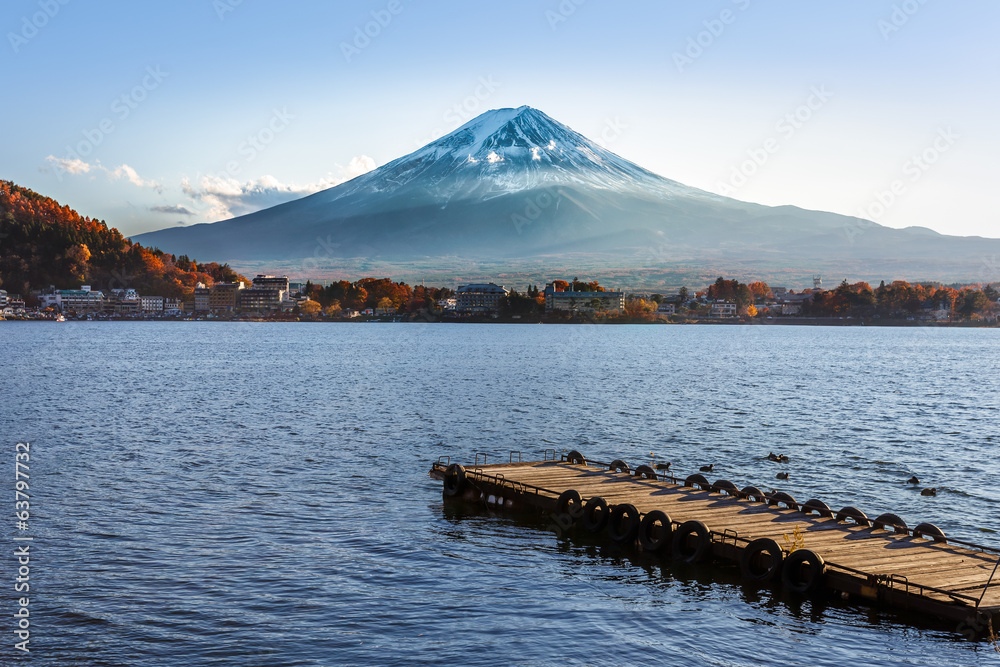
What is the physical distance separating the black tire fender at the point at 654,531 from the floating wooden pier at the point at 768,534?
28 mm

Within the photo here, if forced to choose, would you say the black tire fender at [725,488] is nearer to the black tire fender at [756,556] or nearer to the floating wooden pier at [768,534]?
the floating wooden pier at [768,534]

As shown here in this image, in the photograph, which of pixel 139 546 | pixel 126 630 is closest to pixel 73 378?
pixel 139 546

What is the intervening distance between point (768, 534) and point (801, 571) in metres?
2.36

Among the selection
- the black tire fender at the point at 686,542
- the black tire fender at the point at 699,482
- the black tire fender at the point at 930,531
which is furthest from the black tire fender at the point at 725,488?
the black tire fender at the point at 930,531

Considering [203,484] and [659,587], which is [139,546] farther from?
[659,587]

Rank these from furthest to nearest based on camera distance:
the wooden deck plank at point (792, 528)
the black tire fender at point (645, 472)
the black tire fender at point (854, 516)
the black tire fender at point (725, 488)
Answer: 1. the black tire fender at point (645, 472)
2. the black tire fender at point (725, 488)
3. the black tire fender at point (854, 516)
4. the wooden deck plank at point (792, 528)

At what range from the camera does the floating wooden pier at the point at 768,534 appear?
60.1ft

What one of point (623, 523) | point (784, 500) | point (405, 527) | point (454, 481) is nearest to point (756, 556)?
point (623, 523)

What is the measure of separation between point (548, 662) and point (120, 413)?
42.8 m

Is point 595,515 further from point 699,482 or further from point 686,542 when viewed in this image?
point 699,482

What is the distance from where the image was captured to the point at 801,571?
19844 mm

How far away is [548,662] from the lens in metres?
16.3

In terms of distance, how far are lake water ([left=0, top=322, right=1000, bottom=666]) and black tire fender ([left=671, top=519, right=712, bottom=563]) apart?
45 centimetres

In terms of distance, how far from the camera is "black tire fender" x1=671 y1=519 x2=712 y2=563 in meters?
21.6
